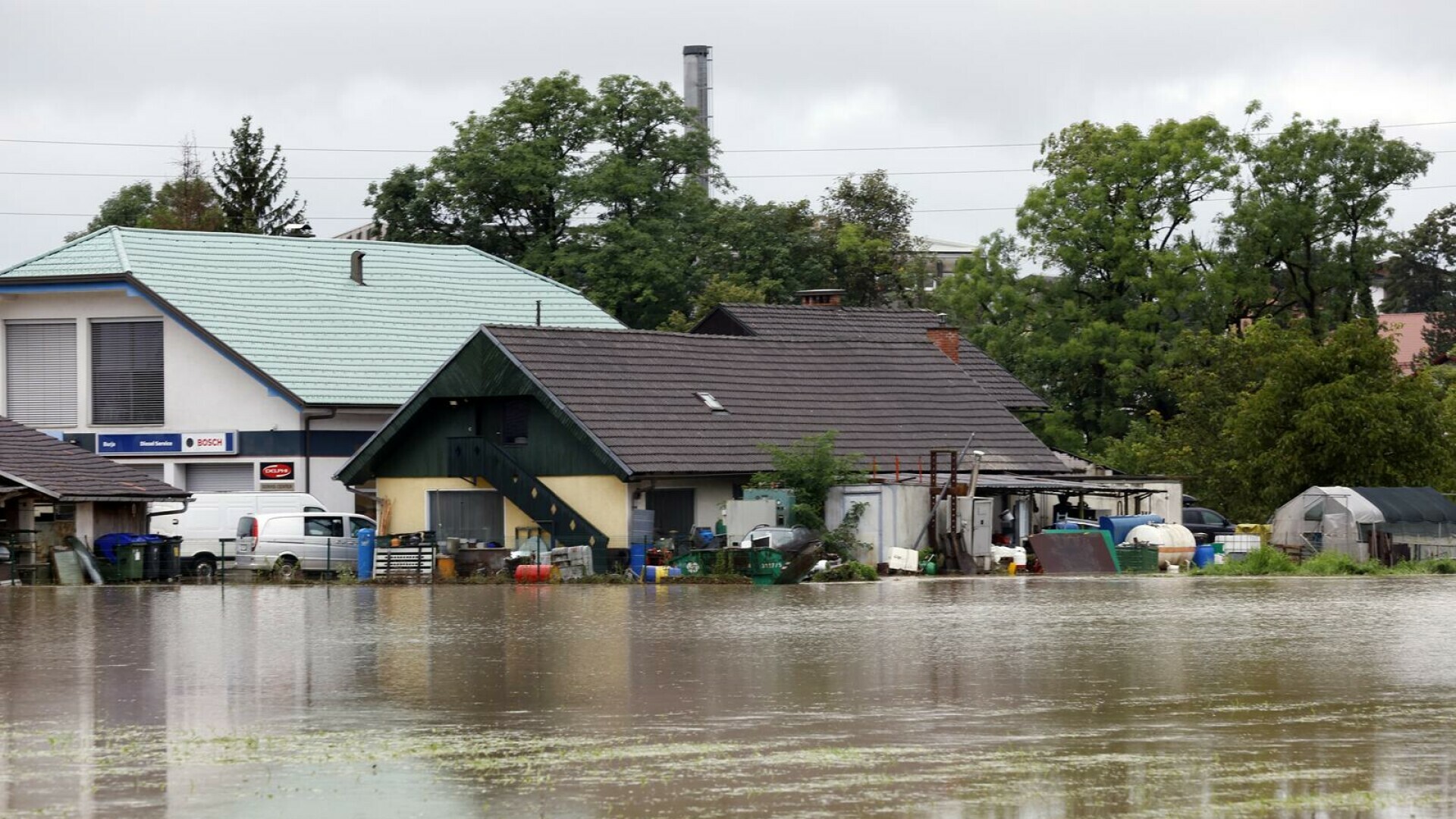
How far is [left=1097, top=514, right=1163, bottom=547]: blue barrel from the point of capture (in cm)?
4588

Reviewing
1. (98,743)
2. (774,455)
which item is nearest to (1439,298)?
(774,455)

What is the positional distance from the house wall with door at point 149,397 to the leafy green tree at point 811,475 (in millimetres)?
12470

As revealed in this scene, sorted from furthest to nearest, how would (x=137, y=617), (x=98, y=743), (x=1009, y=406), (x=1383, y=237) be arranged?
1. (x=1383, y=237)
2. (x=1009, y=406)
3. (x=137, y=617)
4. (x=98, y=743)

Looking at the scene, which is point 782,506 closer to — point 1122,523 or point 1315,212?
point 1122,523

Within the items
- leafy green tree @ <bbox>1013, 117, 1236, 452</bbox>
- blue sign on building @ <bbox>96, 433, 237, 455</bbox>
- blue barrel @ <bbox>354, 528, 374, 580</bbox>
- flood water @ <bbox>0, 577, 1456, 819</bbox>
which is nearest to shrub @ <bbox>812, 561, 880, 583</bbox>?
blue barrel @ <bbox>354, 528, 374, 580</bbox>

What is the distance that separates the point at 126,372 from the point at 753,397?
52.3ft

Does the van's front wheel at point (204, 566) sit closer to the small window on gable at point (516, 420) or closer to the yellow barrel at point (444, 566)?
the yellow barrel at point (444, 566)

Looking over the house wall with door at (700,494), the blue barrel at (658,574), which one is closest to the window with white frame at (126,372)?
the house wall with door at (700,494)

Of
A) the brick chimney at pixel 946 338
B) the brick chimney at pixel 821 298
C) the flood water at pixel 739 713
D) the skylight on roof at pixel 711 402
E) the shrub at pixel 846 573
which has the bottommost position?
the flood water at pixel 739 713

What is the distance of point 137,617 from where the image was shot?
102 feet

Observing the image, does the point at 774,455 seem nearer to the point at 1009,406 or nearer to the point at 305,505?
the point at 305,505

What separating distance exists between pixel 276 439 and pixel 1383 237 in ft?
134

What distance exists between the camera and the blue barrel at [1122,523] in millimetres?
45875

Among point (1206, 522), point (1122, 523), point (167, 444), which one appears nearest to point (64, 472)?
point (167, 444)
